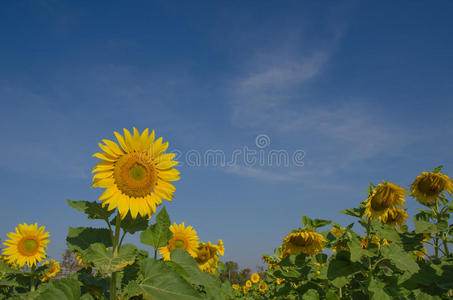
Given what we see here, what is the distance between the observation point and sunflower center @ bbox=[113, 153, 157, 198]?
9.27 ft

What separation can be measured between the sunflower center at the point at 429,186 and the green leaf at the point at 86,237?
476 centimetres

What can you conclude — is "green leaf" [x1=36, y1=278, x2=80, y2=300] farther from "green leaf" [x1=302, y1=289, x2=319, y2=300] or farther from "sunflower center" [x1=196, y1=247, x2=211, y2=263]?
"sunflower center" [x1=196, y1=247, x2=211, y2=263]

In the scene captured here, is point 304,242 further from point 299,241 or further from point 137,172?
point 137,172

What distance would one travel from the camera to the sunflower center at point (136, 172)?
2.82 metres

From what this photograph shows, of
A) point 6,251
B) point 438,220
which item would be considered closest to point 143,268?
point 438,220

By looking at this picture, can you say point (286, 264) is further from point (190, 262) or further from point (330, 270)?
point (190, 262)

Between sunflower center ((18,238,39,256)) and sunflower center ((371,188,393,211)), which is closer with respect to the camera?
sunflower center ((371,188,393,211))

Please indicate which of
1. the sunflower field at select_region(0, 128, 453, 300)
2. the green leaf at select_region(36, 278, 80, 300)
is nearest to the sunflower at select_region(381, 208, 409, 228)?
the sunflower field at select_region(0, 128, 453, 300)

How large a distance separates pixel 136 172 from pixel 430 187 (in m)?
4.54

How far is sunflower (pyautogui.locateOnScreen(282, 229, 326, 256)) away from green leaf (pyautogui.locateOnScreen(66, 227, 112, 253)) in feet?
9.88

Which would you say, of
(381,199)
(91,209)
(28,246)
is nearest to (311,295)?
(381,199)

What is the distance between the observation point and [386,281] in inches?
148

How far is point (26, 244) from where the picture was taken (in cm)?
677

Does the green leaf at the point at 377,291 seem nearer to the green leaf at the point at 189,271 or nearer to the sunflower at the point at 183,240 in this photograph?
the green leaf at the point at 189,271
